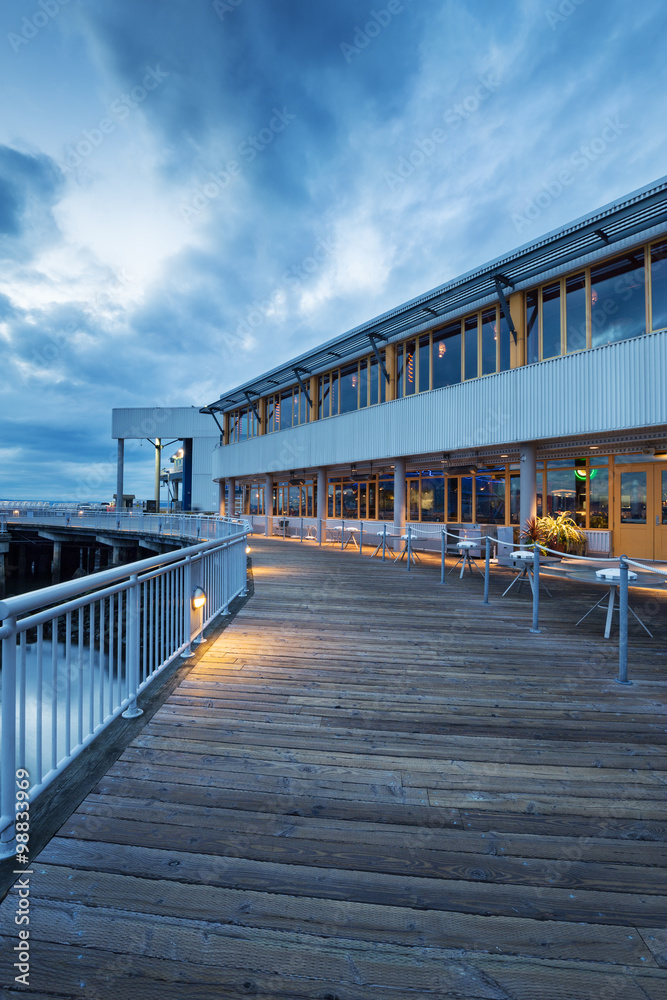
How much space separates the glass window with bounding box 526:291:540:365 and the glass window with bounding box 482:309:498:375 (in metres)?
1.05

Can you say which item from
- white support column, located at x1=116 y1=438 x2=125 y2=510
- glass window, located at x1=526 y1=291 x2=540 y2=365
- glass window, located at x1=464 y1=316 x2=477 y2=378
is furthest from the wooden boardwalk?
white support column, located at x1=116 y1=438 x2=125 y2=510

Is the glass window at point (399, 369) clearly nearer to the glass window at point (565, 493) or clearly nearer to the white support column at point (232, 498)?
the glass window at point (565, 493)

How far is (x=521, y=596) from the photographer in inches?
318

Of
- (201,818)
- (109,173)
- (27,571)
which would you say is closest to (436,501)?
(201,818)

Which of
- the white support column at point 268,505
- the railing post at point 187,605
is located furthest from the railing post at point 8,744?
the white support column at point 268,505

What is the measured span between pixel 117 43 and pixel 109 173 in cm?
761

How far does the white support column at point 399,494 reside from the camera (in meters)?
17.1

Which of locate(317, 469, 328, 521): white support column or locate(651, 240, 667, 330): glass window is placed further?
locate(317, 469, 328, 521): white support column

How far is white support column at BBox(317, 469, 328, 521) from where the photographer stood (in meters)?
21.0

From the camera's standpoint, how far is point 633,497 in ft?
42.5

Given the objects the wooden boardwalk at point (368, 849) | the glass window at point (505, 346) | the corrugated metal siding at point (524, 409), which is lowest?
the wooden boardwalk at point (368, 849)

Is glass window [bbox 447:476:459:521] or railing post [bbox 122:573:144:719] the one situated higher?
glass window [bbox 447:476:459:521]

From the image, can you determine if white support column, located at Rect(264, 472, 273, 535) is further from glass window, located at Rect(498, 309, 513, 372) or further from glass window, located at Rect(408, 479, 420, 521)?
glass window, located at Rect(498, 309, 513, 372)

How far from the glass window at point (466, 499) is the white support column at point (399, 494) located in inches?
93.5
